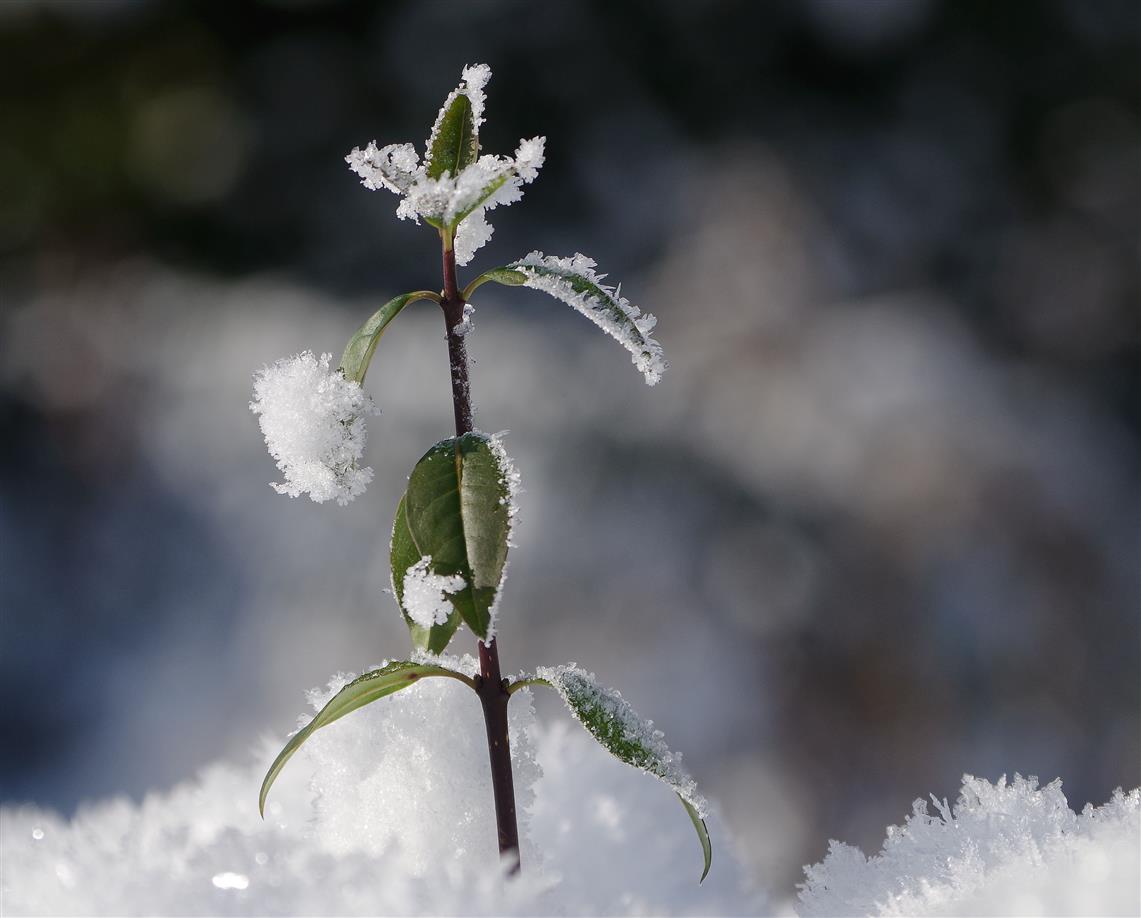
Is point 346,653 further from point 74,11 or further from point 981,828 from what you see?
point 981,828

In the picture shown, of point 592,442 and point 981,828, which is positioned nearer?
point 981,828

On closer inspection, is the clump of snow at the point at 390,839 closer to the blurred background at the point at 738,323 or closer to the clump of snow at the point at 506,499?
the clump of snow at the point at 506,499

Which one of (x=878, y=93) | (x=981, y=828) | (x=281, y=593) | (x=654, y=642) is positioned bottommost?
(x=981, y=828)

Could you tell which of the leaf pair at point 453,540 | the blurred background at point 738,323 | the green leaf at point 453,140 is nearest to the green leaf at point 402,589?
the leaf pair at point 453,540

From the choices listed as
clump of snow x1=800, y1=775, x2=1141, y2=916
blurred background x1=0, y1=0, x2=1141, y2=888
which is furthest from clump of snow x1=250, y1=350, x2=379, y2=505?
blurred background x1=0, y1=0, x2=1141, y2=888

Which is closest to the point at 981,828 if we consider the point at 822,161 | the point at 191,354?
the point at 822,161

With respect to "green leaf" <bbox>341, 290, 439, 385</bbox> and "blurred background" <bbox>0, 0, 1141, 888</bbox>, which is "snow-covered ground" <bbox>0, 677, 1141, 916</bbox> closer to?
"green leaf" <bbox>341, 290, 439, 385</bbox>

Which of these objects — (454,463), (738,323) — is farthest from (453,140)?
(738,323)
